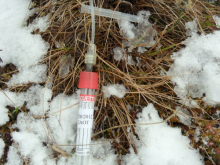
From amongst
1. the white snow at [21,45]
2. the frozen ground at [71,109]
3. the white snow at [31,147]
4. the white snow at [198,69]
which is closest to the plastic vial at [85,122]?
the frozen ground at [71,109]

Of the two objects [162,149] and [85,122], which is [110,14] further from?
[162,149]

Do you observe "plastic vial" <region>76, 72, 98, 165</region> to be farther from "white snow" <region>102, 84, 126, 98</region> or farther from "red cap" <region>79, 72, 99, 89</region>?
"white snow" <region>102, 84, 126, 98</region>

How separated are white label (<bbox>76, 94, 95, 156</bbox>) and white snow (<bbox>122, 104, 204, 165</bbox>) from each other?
384 mm

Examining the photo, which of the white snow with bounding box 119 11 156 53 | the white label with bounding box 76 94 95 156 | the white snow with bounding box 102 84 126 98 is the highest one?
the white snow with bounding box 119 11 156 53

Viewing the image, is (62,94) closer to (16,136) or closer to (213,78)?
(16,136)

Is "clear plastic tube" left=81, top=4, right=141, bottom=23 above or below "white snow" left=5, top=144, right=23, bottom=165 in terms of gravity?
above

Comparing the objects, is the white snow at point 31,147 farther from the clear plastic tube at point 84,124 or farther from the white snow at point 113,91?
the white snow at point 113,91

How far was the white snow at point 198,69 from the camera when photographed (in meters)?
1.53

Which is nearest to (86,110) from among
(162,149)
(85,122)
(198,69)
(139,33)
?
(85,122)

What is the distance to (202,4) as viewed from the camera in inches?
67.0

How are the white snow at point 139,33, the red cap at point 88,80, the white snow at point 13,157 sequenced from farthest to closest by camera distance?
the white snow at point 139,33 < the white snow at point 13,157 < the red cap at point 88,80

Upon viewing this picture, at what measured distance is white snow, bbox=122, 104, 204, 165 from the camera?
1.46m

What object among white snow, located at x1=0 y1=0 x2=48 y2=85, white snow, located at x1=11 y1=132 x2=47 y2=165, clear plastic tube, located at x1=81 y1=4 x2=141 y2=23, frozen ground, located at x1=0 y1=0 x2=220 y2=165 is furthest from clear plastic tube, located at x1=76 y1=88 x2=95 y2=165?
clear plastic tube, located at x1=81 y1=4 x2=141 y2=23

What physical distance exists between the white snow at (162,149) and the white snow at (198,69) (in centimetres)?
38
